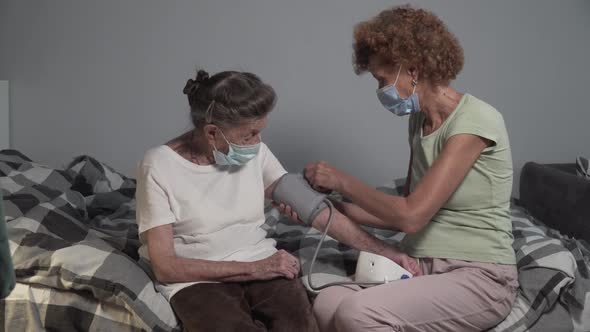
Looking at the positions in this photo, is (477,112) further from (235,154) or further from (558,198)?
(558,198)

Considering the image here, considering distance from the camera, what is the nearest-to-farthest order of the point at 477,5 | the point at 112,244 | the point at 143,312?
the point at 143,312
the point at 112,244
the point at 477,5

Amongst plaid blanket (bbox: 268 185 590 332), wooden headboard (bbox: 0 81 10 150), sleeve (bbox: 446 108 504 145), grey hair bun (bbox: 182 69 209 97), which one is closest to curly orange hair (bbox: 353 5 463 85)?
sleeve (bbox: 446 108 504 145)

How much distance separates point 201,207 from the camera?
1.73 meters

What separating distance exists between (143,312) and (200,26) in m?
1.60

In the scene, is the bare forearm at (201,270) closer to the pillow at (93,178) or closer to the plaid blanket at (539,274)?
the plaid blanket at (539,274)

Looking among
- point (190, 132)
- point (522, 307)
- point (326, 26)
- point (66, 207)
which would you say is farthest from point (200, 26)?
point (522, 307)

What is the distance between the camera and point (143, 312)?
64.9 inches

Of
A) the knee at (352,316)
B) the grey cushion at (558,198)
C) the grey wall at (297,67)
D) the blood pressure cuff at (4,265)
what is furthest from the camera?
the grey wall at (297,67)

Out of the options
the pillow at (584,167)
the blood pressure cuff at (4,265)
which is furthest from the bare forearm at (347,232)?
the pillow at (584,167)

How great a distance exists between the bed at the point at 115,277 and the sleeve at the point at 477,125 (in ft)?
1.38

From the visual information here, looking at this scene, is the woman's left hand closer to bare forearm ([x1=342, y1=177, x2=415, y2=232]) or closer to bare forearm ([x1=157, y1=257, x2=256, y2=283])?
bare forearm ([x1=342, y1=177, x2=415, y2=232])

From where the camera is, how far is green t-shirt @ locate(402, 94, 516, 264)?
171cm

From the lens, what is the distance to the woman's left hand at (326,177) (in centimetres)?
179

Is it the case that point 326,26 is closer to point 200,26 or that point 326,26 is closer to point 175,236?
point 200,26
